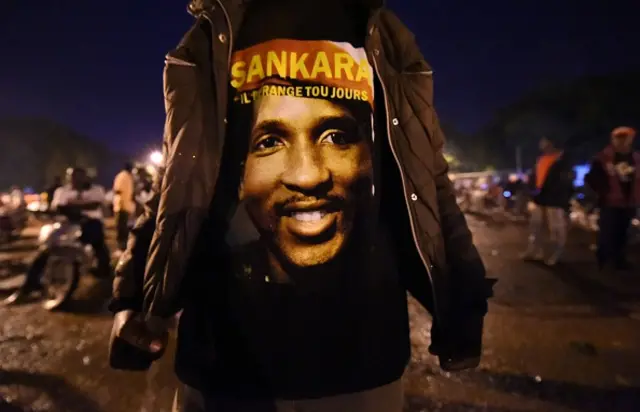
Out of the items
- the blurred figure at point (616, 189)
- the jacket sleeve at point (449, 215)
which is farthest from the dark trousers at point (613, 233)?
the jacket sleeve at point (449, 215)

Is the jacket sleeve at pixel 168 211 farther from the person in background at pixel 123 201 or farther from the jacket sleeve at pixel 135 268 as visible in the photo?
the person in background at pixel 123 201

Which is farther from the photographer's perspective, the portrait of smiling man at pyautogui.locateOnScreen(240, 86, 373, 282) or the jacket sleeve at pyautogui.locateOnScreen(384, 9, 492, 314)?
the jacket sleeve at pyautogui.locateOnScreen(384, 9, 492, 314)

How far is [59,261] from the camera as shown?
296 inches

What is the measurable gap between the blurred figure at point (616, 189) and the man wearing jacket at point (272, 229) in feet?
25.2

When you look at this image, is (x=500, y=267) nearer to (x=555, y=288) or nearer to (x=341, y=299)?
(x=555, y=288)

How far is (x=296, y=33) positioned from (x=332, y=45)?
4.1 inches

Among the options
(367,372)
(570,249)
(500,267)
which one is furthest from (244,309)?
(570,249)

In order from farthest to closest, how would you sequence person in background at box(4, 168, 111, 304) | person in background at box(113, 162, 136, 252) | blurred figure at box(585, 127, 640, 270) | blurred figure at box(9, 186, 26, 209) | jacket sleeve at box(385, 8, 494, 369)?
blurred figure at box(9, 186, 26, 209) → person in background at box(113, 162, 136, 252) → blurred figure at box(585, 127, 640, 270) → person in background at box(4, 168, 111, 304) → jacket sleeve at box(385, 8, 494, 369)

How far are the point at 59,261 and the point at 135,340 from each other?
655 cm

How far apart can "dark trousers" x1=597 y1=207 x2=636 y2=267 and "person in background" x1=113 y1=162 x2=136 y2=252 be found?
7946 mm

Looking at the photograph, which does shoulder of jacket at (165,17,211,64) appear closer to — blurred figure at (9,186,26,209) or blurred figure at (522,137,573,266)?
blurred figure at (522,137,573,266)

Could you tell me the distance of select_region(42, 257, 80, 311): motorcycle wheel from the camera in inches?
294

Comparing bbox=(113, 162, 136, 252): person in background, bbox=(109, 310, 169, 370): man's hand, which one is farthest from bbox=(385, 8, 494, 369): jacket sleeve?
bbox=(113, 162, 136, 252): person in background

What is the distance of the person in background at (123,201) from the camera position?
36.0ft
